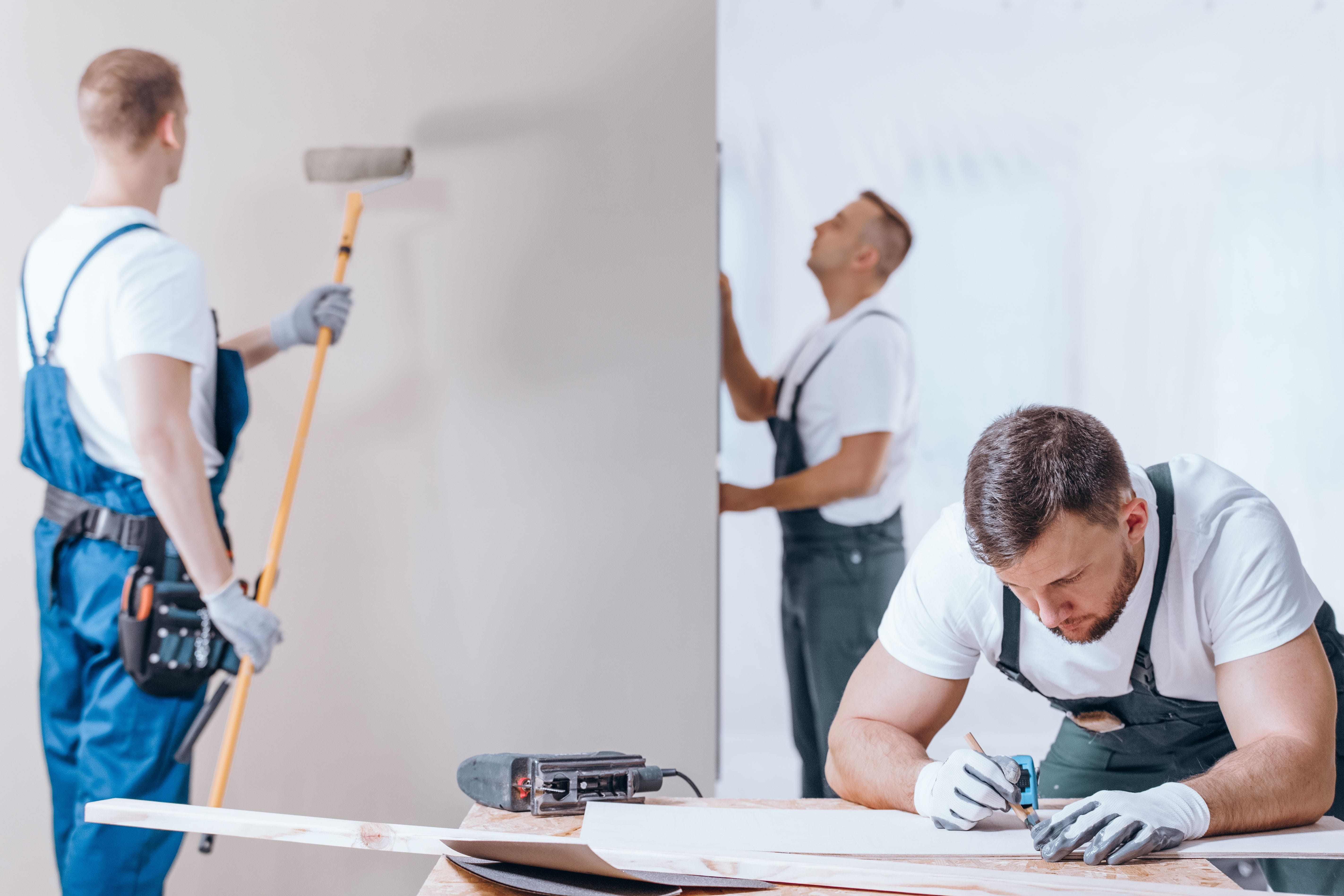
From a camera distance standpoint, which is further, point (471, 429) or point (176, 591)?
point (471, 429)

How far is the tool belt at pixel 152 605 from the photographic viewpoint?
5.51 ft

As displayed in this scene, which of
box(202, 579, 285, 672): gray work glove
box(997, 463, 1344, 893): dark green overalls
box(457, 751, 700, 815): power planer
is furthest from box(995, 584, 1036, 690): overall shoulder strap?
box(202, 579, 285, 672): gray work glove

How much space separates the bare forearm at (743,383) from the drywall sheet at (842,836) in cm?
102

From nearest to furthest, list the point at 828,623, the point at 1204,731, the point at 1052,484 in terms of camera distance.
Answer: the point at 1052,484 → the point at 1204,731 → the point at 828,623

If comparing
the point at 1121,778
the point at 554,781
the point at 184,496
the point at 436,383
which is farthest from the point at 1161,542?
the point at 184,496

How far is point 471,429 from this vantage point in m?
2.14

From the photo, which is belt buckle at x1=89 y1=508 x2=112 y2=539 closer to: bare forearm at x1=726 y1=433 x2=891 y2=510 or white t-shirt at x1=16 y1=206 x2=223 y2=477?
white t-shirt at x1=16 y1=206 x2=223 y2=477

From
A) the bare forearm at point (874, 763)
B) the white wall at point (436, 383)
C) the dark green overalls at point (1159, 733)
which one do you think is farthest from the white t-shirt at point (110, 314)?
the dark green overalls at point (1159, 733)

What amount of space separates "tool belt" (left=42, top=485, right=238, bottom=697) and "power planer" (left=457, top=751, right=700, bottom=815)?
0.79m

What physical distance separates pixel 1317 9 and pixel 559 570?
192cm

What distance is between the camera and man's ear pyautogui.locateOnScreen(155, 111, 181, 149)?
189cm

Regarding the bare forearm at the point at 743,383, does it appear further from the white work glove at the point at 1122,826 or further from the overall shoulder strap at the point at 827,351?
the white work glove at the point at 1122,826

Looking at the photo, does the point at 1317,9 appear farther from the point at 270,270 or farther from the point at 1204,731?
the point at 270,270

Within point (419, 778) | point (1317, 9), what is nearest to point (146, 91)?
point (419, 778)
